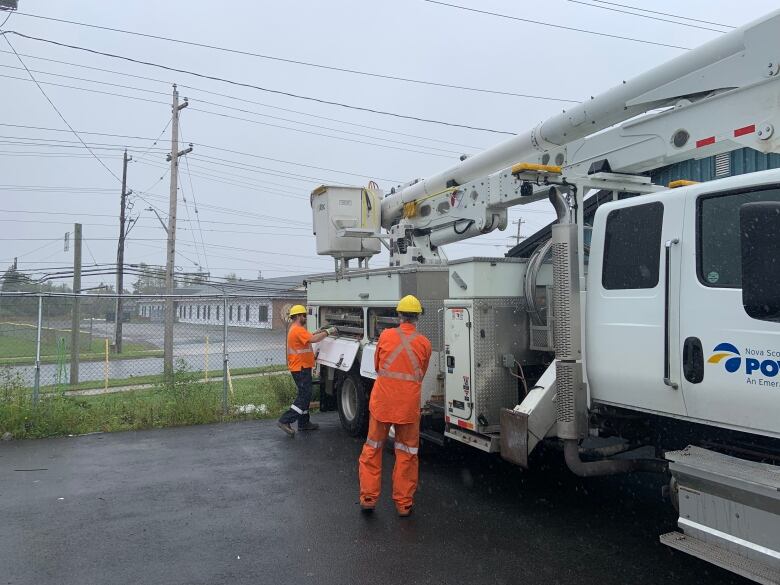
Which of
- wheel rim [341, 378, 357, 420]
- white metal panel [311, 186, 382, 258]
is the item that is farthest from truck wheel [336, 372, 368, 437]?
white metal panel [311, 186, 382, 258]

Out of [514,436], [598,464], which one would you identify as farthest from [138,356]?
[598,464]

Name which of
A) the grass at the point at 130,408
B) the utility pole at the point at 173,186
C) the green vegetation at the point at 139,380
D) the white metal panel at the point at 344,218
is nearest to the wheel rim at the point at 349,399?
the white metal panel at the point at 344,218

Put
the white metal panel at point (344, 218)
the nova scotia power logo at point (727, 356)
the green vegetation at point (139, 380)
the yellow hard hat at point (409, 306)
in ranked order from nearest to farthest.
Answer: the nova scotia power logo at point (727, 356) < the yellow hard hat at point (409, 306) < the white metal panel at point (344, 218) < the green vegetation at point (139, 380)

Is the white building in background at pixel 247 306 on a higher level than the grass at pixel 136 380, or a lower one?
higher

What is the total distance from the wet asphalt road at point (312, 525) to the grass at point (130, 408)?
1215 mm

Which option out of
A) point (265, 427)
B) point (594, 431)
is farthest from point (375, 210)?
point (594, 431)

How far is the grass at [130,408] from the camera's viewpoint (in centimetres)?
856

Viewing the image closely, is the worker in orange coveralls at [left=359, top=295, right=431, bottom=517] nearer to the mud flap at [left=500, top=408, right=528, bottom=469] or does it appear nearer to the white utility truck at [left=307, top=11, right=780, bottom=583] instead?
the white utility truck at [left=307, top=11, right=780, bottom=583]

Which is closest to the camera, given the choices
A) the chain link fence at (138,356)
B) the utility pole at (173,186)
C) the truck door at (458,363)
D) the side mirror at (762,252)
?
the side mirror at (762,252)

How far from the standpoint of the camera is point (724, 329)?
363 cm

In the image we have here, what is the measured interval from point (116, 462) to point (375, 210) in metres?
4.61

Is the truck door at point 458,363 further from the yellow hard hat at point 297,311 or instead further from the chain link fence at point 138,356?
the chain link fence at point 138,356

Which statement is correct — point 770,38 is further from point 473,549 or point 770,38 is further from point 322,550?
point 322,550

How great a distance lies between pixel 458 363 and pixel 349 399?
306cm
